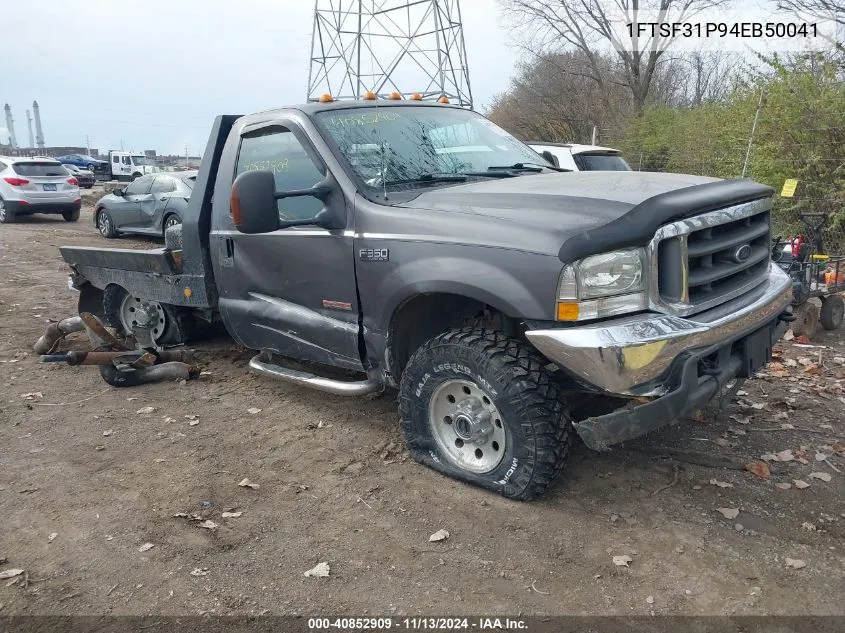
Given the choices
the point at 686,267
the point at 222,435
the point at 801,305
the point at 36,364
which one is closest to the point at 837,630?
the point at 686,267

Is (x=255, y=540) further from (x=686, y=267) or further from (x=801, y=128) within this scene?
Answer: (x=801, y=128)

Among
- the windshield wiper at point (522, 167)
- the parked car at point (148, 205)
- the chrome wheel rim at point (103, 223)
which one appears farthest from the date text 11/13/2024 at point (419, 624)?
the chrome wheel rim at point (103, 223)

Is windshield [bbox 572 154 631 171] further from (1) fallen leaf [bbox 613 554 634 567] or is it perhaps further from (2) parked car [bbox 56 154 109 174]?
(2) parked car [bbox 56 154 109 174]

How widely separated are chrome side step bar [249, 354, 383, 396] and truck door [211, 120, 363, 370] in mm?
111

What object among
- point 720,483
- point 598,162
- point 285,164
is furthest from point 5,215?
point 720,483

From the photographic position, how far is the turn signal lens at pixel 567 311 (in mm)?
3072

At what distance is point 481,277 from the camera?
3.30m

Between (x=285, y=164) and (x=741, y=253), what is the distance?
2713 millimetres

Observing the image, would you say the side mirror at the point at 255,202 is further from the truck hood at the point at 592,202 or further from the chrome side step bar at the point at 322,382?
the chrome side step bar at the point at 322,382

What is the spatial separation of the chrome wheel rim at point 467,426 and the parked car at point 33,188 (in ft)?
54.2

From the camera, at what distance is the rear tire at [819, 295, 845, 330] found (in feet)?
22.2

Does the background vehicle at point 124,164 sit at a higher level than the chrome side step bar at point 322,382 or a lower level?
higher

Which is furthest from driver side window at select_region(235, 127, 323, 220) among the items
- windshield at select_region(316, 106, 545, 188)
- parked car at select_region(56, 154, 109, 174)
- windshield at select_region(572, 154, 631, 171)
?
parked car at select_region(56, 154, 109, 174)

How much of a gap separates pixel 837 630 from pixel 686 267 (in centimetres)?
153
